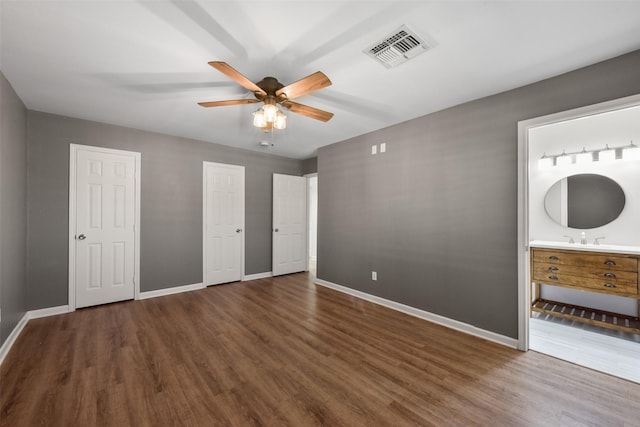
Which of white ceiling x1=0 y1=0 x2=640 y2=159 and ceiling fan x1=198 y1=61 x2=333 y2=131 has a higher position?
white ceiling x1=0 y1=0 x2=640 y2=159

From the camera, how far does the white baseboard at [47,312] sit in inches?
122

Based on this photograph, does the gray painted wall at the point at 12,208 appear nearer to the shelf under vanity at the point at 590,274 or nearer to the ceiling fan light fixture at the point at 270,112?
the ceiling fan light fixture at the point at 270,112

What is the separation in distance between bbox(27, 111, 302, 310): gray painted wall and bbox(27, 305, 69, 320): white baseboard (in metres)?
0.06

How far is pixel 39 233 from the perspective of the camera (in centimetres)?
317

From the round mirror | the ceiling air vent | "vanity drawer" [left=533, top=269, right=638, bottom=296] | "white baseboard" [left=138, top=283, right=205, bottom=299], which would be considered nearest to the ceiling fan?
the ceiling air vent

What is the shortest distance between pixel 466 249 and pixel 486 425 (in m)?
1.69

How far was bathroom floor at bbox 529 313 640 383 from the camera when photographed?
215 cm

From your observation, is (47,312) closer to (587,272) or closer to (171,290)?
(171,290)

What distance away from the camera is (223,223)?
15.2 ft

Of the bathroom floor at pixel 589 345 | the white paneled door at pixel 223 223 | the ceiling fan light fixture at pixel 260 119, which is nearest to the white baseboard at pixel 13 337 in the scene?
the white paneled door at pixel 223 223

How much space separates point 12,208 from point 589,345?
19.3 ft

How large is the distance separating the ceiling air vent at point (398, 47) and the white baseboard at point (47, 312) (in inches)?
181

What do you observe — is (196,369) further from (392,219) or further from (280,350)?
(392,219)

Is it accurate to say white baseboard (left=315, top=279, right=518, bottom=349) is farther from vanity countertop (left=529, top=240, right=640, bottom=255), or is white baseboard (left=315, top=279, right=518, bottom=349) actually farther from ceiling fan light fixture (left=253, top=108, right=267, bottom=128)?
ceiling fan light fixture (left=253, top=108, right=267, bottom=128)
